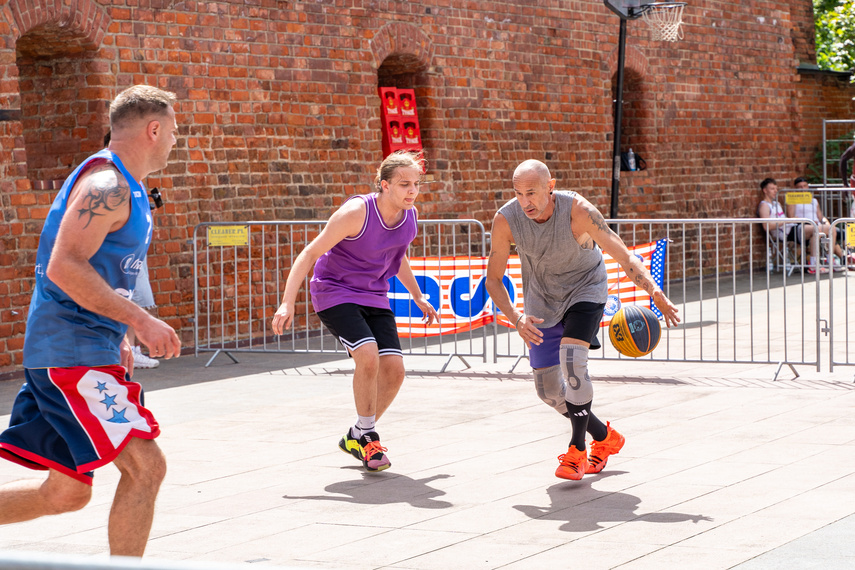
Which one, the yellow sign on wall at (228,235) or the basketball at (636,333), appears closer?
the basketball at (636,333)

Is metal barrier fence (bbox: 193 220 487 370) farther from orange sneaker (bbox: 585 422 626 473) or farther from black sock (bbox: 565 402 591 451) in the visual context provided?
black sock (bbox: 565 402 591 451)

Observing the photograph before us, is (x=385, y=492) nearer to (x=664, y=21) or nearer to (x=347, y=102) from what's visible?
(x=347, y=102)

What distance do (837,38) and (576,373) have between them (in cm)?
2362

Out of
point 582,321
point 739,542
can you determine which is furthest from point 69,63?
point 739,542

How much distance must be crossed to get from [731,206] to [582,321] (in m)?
14.9

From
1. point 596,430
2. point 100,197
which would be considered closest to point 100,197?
point 100,197

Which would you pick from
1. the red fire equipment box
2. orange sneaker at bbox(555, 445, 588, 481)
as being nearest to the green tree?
the red fire equipment box

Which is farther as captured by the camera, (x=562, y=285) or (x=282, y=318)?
(x=562, y=285)

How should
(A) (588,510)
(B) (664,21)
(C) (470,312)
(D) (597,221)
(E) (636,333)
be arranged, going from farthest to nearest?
(B) (664,21) → (C) (470,312) → (E) (636,333) → (D) (597,221) → (A) (588,510)

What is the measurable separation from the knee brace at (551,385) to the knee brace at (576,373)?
14 cm

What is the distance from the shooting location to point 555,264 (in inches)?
247

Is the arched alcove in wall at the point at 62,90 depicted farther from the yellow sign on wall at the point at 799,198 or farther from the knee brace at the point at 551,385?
the yellow sign on wall at the point at 799,198

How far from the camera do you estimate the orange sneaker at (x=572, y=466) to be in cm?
603

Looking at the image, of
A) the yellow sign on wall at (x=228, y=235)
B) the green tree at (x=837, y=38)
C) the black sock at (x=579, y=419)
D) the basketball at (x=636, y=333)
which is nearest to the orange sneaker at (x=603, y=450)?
the black sock at (x=579, y=419)
